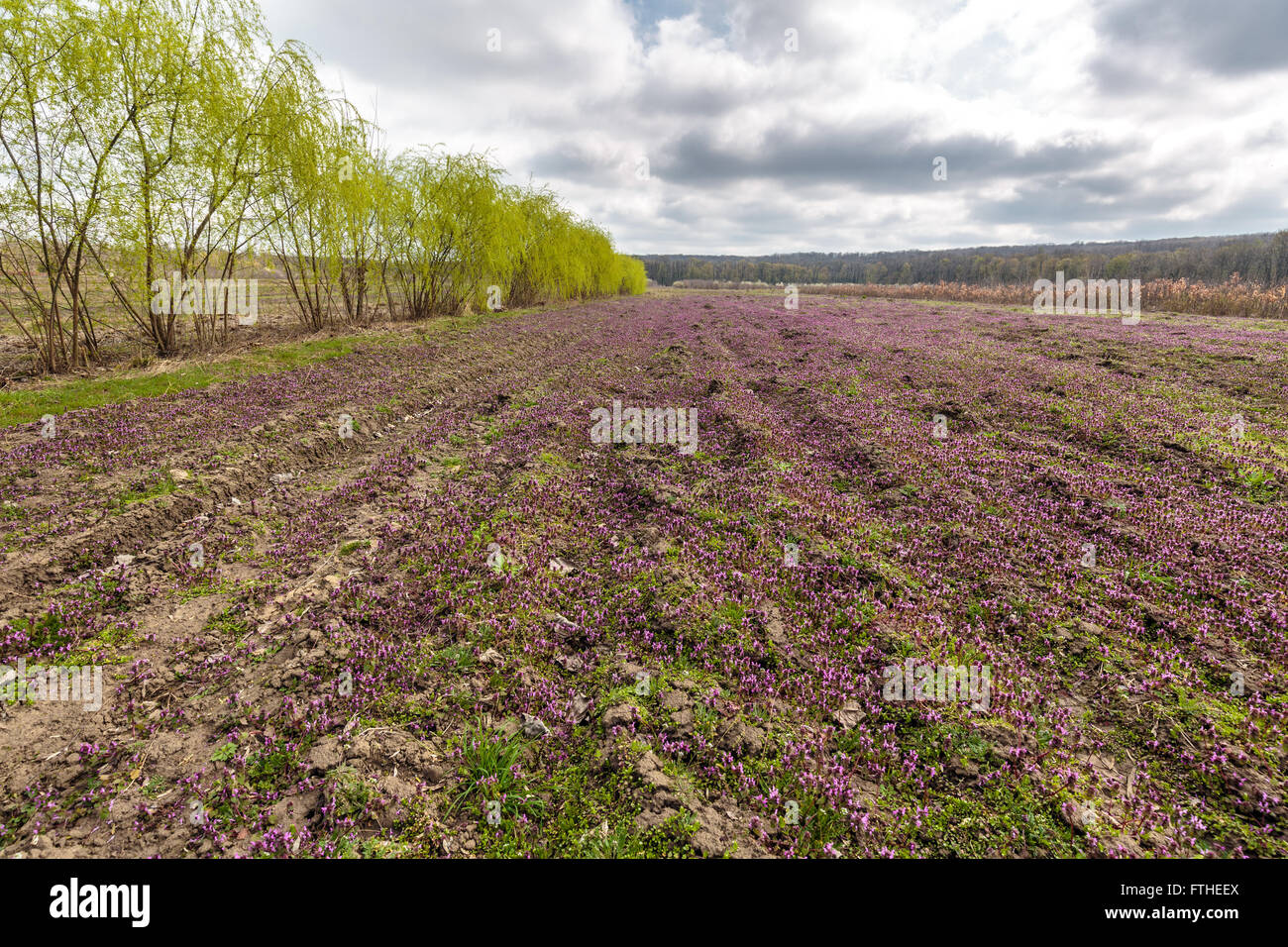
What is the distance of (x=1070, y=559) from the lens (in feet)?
20.3

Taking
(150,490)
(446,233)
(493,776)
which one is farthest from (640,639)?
(446,233)

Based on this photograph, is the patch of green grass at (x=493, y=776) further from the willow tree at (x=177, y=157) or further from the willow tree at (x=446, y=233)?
the willow tree at (x=446, y=233)

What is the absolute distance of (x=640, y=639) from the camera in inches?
197

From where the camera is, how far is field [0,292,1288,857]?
10.5ft

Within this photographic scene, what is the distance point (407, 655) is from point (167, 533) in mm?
4946

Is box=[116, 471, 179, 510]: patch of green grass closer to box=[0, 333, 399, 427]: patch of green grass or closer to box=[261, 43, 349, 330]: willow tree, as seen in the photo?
box=[0, 333, 399, 427]: patch of green grass

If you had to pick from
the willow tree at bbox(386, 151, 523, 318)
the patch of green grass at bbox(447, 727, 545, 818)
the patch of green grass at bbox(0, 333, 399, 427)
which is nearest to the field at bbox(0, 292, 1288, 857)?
the patch of green grass at bbox(447, 727, 545, 818)

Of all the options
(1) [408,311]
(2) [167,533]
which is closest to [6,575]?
(2) [167,533]

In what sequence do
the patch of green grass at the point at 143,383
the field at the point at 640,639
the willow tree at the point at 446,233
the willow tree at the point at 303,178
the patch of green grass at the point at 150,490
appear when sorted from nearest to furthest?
the field at the point at 640,639 → the patch of green grass at the point at 150,490 → the patch of green grass at the point at 143,383 → the willow tree at the point at 303,178 → the willow tree at the point at 446,233

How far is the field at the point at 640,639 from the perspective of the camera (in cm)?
320

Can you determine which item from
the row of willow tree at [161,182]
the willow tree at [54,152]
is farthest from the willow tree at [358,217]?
the willow tree at [54,152]

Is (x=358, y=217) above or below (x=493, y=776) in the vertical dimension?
above

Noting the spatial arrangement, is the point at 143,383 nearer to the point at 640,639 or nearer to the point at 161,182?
the point at 161,182
